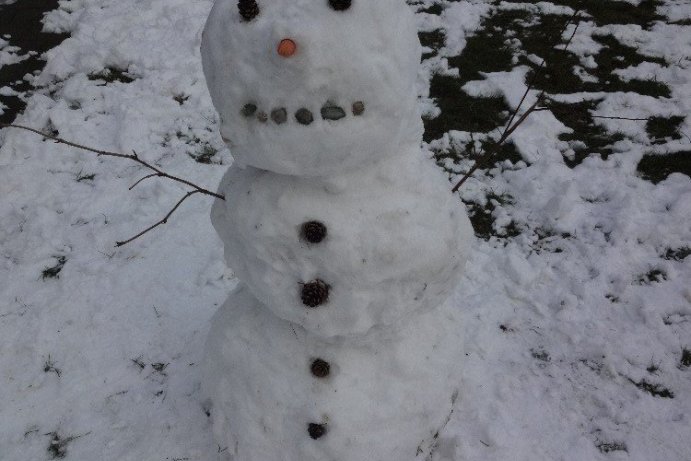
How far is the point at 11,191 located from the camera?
10.8ft

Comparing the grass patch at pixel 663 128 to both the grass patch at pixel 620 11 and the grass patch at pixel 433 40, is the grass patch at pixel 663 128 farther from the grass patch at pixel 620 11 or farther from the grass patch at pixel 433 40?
the grass patch at pixel 433 40

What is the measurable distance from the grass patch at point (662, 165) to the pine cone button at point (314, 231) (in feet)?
8.91

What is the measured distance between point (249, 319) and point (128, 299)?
4.12 feet

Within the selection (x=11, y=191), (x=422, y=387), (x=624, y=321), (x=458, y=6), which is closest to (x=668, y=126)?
(x=624, y=321)

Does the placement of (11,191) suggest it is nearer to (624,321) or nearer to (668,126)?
(624,321)

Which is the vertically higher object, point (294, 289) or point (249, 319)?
point (294, 289)

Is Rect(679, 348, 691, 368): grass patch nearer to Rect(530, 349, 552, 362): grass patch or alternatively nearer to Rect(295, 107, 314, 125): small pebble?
Rect(530, 349, 552, 362): grass patch

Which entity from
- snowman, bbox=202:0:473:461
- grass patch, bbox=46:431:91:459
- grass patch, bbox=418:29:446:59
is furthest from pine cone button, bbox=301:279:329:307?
grass patch, bbox=418:29:446:59

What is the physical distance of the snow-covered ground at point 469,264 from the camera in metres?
2.29

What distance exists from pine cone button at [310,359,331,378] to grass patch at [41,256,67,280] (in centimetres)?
189

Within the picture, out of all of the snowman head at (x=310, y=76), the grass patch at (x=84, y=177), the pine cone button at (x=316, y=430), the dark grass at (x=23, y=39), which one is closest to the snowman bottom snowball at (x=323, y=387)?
the pine cone button at (x=316, y=430)

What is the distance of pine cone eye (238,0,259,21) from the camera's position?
113 centimetres

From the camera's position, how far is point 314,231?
1.36 meters

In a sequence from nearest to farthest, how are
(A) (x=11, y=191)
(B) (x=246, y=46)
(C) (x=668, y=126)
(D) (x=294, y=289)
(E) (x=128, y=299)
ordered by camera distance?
(B) (x=246, y=46), (D) (x=294, y=289), (E) (x=128, y=299), (A) (x=11, y=191), (C) (x=668, y=126)
